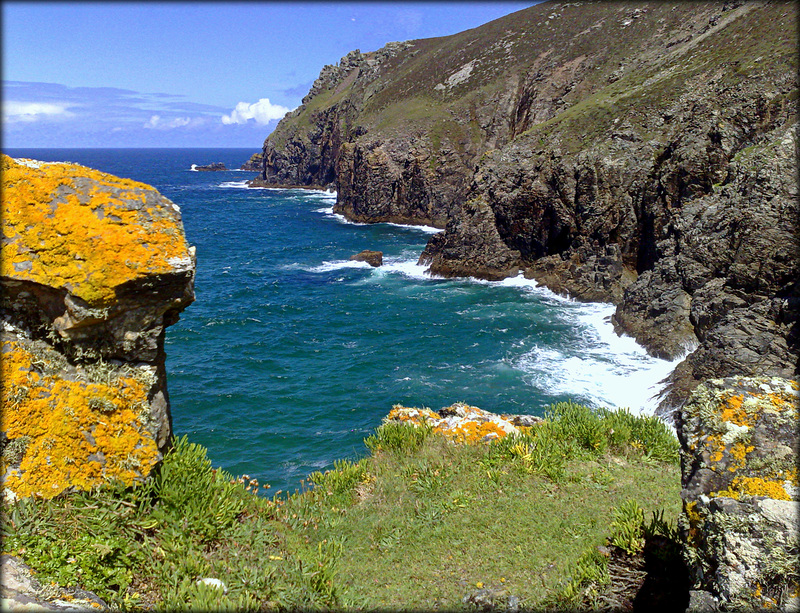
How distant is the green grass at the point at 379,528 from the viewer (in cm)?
595

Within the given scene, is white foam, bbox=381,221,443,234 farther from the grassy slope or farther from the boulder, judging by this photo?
the boulder

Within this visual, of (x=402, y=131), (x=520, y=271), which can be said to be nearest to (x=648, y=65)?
(x=520, y=271)

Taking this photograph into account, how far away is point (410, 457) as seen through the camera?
1107 cm

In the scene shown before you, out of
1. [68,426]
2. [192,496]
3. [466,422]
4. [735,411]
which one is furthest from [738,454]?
[68,426]

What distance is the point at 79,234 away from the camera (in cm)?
626

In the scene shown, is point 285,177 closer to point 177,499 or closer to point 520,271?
point 520,271

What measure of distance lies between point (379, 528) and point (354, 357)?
22814 millimetres

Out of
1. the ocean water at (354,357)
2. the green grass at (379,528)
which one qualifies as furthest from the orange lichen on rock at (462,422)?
the ocean water at (354,357)

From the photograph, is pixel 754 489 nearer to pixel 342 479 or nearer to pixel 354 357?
pixel 342 479

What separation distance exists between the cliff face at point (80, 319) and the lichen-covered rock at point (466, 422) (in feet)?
22.7

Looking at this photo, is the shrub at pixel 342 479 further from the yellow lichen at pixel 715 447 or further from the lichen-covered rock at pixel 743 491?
the yellow lichen at pixel 715 447

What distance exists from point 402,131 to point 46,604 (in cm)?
8191

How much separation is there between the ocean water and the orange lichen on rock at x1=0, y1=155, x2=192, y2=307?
37.1ft

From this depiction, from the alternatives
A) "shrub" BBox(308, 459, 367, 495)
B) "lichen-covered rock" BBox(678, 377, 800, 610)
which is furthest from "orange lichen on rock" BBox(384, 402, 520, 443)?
"lichen-covered rock" BBox(678, 377, 800, 610)
